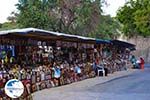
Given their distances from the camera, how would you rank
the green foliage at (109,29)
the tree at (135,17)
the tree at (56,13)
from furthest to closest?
the tree at (135,17), the green foliage at (109,29), the tree at (56,13)

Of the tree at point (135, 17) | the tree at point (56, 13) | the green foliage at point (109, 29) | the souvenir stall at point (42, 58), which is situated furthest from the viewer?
the tree at point (135, 17)

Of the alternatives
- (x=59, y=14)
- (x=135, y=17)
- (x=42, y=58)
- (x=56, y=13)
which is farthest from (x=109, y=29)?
(x=42, y=58)

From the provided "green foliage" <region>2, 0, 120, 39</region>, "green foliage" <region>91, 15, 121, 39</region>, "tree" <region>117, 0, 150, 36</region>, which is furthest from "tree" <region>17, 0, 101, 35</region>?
"tree" <region>117, 0, 150, 36</region>

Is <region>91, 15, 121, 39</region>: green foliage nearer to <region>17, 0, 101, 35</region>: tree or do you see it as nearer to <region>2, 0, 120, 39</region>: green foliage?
<region>2, 0, 120, 39</region>: green foliage

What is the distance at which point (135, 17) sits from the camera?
5147 centimetres

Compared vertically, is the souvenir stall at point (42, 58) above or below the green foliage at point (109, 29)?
below

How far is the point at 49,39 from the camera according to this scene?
20984mm

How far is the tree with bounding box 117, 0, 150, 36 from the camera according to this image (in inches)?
1991

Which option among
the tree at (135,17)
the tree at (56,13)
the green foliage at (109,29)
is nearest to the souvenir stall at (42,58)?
the tree at (56,13)

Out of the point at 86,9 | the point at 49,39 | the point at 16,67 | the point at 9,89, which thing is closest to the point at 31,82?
the point at 16,67

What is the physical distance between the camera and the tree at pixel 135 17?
50562 mm

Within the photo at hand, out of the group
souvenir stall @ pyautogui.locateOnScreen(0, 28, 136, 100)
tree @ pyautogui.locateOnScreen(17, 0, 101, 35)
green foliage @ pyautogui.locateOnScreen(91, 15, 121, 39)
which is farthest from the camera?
green foliage @ pyautogui.locateOnScreen(91, 15, 121, 39)

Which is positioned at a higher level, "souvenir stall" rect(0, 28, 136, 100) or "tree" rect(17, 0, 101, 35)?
"tree" rect(17, 0, 101, 35)

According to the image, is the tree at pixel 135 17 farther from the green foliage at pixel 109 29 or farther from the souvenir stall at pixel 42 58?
the souvenir stall at pixel 42 58
